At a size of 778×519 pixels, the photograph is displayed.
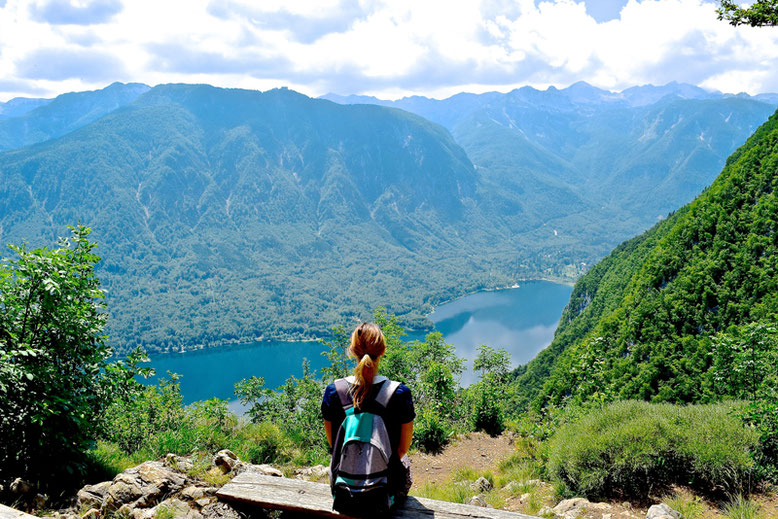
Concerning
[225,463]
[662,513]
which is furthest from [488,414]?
[225,463]

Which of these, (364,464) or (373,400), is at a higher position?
(373,400)

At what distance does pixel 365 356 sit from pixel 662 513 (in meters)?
3.60

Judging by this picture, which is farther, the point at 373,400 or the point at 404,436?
the point at 404,436

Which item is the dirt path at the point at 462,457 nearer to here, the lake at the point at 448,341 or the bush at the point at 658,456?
the bush at the point at 658,456

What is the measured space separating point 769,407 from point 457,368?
1093 cm

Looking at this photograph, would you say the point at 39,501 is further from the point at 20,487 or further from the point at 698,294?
the point at 698,294

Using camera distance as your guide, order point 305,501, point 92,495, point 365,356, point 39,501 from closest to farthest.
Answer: point 365,356 → point 305,501 → point 39,501 → point 92,495

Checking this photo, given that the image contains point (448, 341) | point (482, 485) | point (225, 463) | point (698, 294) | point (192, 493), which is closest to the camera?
point (192, 493)

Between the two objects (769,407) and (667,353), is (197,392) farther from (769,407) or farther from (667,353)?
(769,407)

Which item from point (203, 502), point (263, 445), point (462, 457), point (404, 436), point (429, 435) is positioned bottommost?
point (462, 457)

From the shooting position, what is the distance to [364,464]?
331cm

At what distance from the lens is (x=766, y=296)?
15.5 meters

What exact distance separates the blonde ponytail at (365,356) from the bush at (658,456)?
12.6 feet

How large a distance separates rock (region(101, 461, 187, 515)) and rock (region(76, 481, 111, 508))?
5cm
